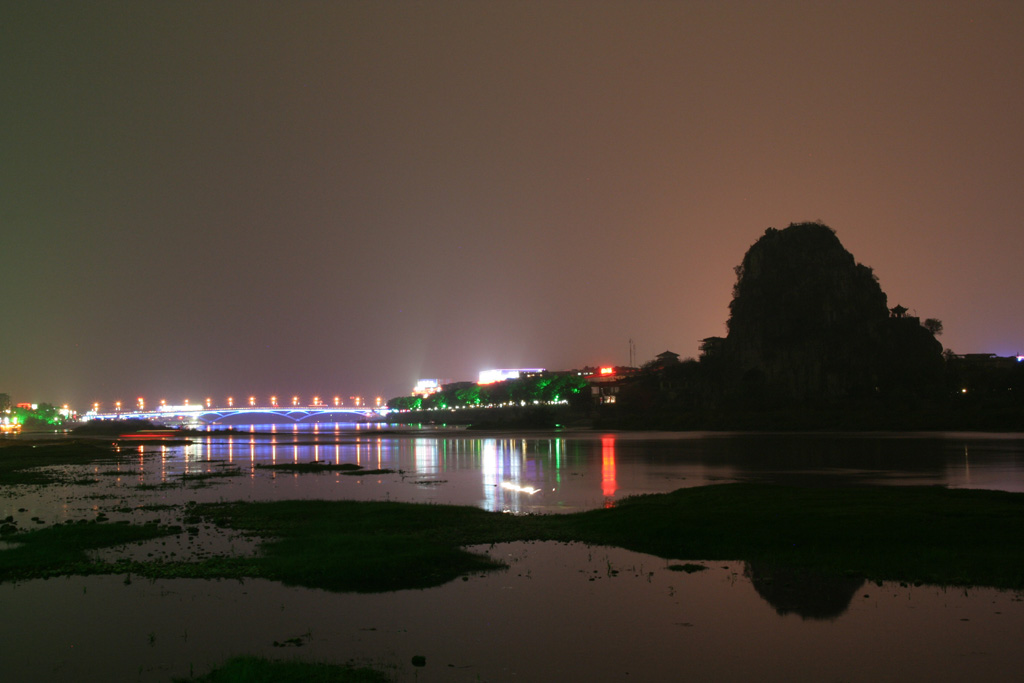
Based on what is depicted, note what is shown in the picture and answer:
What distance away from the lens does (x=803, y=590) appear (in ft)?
59.8

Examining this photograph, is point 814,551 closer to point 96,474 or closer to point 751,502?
point 751,502

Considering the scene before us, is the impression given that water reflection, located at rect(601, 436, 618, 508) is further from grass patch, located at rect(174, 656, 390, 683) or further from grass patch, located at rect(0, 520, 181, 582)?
grass patch, located at rect(174, 656, 390, 683)

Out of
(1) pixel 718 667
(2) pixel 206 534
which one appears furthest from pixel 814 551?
(2) pixel 206 534

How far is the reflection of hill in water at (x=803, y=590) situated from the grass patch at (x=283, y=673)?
9.03m

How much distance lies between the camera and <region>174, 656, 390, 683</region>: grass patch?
12133 millimetres

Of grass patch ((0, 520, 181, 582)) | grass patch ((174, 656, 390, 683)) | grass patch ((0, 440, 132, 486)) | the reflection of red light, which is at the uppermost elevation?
grass patch ((0, 520, 181, 582))

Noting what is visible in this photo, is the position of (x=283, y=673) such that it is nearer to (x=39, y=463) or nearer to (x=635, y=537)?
(x=635, y=537)

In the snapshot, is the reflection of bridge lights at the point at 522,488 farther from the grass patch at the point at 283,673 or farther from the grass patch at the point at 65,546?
the grass patch at the point at 283,673

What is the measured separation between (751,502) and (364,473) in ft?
105

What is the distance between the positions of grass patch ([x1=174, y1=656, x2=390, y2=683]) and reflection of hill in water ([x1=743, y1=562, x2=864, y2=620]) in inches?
356

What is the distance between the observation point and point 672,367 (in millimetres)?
185500

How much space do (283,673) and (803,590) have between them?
467 inches

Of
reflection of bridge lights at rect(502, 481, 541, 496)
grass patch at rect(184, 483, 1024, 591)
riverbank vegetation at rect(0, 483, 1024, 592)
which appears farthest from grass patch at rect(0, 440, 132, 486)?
reflection of bridge lights at rect(502, 481, 541, 496)

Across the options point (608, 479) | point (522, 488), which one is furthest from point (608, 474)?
point (522, 488)
